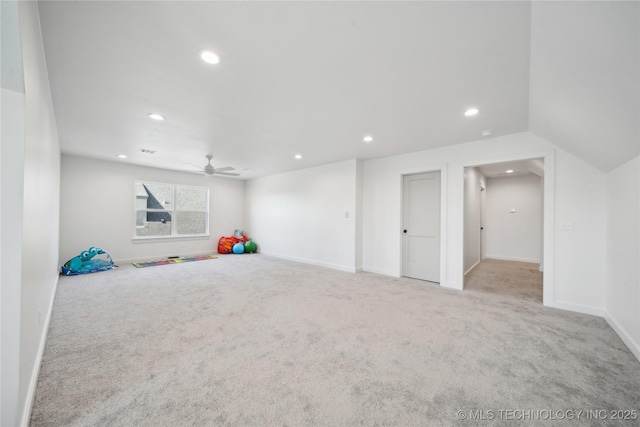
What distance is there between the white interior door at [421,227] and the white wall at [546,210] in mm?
201

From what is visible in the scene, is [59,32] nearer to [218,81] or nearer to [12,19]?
[12,19]

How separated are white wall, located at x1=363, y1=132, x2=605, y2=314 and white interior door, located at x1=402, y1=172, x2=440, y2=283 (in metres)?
0.20

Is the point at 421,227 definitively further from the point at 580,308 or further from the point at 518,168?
the point at 518,168

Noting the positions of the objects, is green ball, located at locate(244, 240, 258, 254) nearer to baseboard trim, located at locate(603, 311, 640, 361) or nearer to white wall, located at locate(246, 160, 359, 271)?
white wall, located at locate(246, 160, 359, 271)

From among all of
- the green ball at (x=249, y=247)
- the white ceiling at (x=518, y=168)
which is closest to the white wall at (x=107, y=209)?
the green ball at (x=249, y=247)

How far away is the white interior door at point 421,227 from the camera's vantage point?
465 cm

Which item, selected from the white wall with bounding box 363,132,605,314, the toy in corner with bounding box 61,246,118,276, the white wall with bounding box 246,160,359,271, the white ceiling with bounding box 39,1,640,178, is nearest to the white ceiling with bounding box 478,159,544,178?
the white wall with bounding box 363,132,605,314

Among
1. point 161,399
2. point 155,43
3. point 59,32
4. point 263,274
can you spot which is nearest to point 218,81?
point 155,43

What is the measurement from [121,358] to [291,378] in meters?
1.55

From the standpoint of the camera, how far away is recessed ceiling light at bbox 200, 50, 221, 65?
6.47ft

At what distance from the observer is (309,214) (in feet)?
21.3

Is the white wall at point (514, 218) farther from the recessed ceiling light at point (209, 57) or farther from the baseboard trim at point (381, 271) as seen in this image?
the recessed ceiling light at point (209, 57)

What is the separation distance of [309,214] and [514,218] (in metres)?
6.14

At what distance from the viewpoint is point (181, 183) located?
720cm
